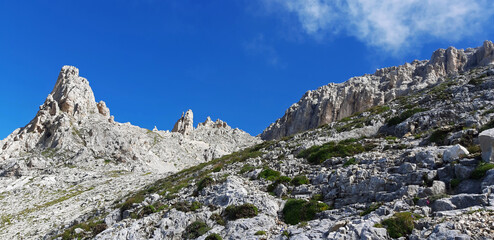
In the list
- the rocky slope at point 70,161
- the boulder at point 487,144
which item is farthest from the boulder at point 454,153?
the rocky slope at point 70,161

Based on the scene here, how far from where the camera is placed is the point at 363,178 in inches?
666

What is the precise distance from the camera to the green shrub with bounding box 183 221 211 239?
1688 centimetres

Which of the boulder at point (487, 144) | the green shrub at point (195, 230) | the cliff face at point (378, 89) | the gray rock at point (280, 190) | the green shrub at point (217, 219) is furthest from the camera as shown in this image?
the cliff face at point (378, 89)

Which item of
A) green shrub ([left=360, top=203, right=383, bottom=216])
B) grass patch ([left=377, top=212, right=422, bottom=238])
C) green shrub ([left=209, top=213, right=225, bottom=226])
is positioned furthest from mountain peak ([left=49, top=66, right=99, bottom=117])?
grass patch ([left=377, top=212, right=422, bottom=238])

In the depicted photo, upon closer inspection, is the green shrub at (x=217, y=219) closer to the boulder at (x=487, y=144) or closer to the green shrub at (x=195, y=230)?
the green shrub at (x=195, y=230)

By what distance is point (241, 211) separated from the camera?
17.4 m

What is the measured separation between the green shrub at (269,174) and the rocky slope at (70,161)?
23253 millimetres

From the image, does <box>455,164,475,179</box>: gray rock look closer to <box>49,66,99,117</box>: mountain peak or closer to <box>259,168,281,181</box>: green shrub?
<box>259,168,281,181</box>: green shrub

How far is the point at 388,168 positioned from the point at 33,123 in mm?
116655

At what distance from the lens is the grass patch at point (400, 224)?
10.8m

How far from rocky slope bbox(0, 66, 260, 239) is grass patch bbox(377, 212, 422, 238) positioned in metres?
33.5

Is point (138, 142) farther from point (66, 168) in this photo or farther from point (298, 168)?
point (298, 168)

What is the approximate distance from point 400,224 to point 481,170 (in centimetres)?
557

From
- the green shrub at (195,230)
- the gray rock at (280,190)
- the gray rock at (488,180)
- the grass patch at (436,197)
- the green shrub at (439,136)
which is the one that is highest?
the green shrub at (439,136)
